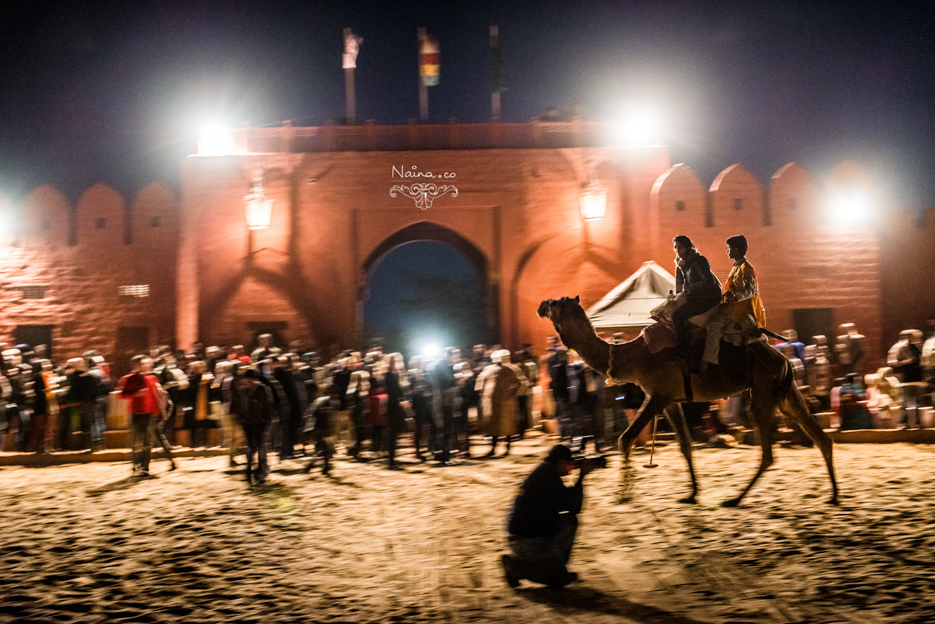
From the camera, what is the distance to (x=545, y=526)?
6.19 meters

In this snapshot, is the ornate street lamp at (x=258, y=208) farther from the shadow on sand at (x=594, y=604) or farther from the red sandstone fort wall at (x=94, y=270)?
the shadow on sand at (x=594, y=604)

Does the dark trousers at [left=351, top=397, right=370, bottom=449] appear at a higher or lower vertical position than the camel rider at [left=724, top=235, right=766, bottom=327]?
lower

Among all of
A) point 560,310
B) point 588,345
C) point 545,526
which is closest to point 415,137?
point 560,310

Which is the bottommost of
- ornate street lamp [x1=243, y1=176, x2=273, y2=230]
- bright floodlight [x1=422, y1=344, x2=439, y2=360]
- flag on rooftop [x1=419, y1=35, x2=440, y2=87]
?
bright floodlight [x1=422, y1=344, x2=439, y2=360]

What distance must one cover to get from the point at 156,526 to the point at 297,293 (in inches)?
488

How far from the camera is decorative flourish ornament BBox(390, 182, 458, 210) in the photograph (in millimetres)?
21125

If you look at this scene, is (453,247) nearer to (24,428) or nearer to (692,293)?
(24,428)

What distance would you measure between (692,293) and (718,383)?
1.05m

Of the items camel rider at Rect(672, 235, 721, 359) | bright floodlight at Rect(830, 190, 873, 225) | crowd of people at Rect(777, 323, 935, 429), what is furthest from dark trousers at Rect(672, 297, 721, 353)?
bright floodlight at Rect(830, 190, 873, 225)

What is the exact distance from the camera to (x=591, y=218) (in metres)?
20.5

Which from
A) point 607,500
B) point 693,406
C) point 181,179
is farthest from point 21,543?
point 181,179

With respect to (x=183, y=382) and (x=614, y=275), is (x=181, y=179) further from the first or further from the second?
(x=614, y=275)

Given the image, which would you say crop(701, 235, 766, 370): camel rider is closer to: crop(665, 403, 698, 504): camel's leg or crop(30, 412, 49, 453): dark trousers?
crop(665, 403, 698, 504): camel's leg

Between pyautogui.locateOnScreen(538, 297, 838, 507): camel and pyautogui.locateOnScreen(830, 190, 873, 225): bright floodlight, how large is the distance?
12866 millimetres
